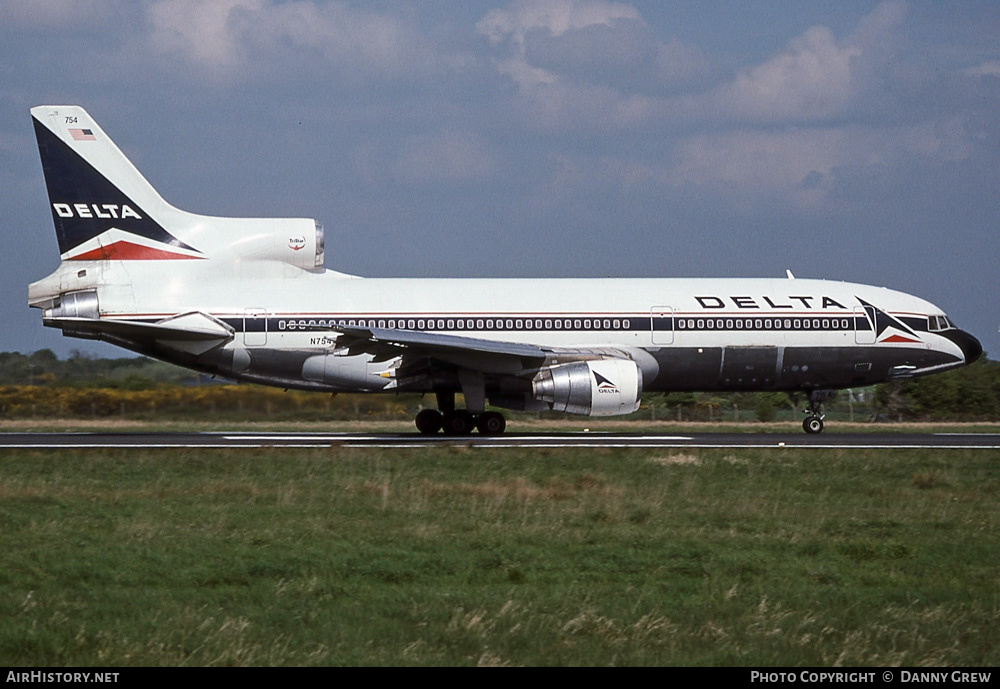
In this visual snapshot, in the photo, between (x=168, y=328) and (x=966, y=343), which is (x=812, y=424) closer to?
(x=966, y=343)

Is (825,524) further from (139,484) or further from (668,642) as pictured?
Answer: (139,484)

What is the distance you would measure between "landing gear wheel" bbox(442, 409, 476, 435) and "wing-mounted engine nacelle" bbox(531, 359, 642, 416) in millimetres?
2523

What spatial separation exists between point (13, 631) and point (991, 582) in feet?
27.2

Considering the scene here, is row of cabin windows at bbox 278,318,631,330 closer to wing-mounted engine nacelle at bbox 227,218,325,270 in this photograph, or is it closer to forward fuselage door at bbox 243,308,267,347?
forward fuselage door at bbox 243,308,267,347

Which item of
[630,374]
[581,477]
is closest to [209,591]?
[581,477]

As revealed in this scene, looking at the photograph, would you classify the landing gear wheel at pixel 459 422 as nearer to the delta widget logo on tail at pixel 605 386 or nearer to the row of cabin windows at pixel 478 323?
the row of cabin windows at pixel 478 323

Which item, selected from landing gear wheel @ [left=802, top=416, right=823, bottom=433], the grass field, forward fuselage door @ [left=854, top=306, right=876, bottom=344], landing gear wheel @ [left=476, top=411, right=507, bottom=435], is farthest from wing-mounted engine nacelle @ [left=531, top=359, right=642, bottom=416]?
forward fuselage door @ [left=854, top=306, right=876, bottom=344]

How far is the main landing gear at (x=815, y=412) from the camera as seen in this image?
30.0 meters

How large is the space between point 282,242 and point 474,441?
25.4ft

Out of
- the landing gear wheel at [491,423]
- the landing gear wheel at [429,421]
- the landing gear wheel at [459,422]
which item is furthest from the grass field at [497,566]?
the landing gear wheel at [429,421]

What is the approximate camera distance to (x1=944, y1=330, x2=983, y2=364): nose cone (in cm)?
3030

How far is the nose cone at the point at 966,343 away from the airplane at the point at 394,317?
1353mm

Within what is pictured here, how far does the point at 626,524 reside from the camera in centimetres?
1342

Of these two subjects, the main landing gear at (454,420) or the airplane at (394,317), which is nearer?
the airplane at (394,317)
